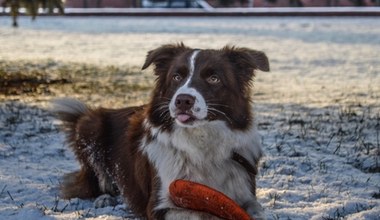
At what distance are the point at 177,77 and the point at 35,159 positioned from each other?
2745 mm

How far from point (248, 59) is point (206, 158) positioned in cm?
81

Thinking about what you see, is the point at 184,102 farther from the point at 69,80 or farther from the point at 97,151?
the point at 69,80

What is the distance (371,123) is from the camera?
8.09m

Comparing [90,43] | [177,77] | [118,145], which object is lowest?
[90,43]

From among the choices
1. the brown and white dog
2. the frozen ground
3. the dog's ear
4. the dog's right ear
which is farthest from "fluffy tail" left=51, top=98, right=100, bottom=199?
the dog's ear

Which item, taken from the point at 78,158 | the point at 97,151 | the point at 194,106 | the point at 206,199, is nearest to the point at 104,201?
the point at 97,151

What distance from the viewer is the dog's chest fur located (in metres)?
4.32

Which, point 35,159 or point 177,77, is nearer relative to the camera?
point 177,77

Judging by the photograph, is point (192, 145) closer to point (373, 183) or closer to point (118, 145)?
point (118, 145)

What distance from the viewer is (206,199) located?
4.07m

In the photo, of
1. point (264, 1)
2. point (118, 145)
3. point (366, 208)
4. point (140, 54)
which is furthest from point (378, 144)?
point (264, 1)

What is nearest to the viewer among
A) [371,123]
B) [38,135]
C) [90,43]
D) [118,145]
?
[118,145]

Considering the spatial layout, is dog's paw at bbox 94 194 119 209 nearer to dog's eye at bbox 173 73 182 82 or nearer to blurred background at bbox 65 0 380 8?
dog's eye at bbox 173 73 182 82

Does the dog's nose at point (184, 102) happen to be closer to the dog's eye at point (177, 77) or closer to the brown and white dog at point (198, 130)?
the brown and white dog at point (198, 130)
